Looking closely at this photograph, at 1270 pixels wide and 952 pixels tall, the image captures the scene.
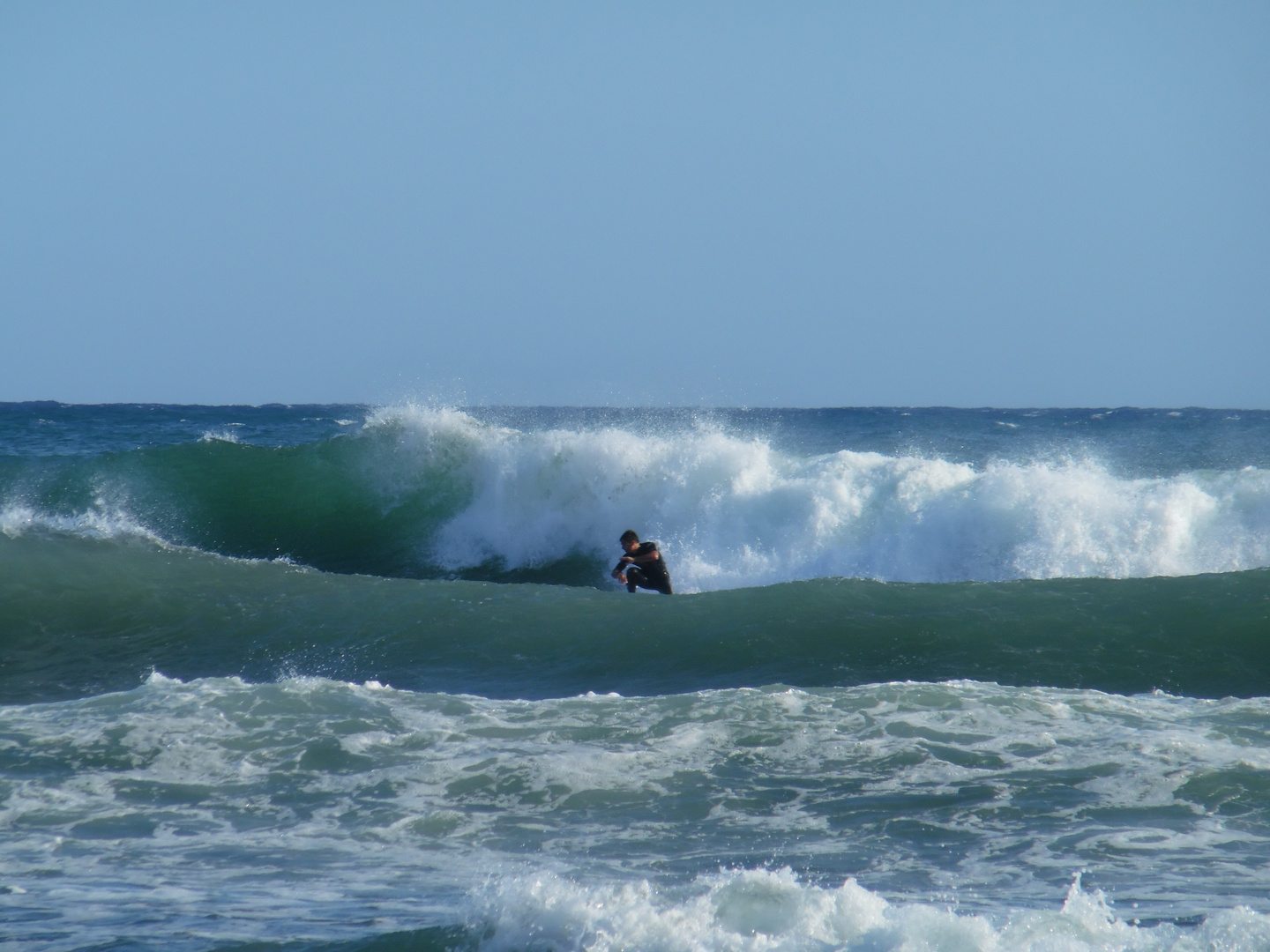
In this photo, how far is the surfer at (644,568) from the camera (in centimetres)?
1124

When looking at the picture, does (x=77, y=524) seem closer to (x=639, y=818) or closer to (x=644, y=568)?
(x=644, y=568)

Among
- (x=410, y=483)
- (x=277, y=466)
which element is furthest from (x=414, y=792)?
(x=277, y=466)

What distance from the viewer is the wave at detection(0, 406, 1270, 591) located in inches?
541

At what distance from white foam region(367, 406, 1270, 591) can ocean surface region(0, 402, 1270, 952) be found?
0.06 metres

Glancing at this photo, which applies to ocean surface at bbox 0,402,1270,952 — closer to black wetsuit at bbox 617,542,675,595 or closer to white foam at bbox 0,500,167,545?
white foam at bbox 0,500,167,545

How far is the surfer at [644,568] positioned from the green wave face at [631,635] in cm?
61

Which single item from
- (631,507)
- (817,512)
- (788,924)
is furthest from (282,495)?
(788,924)

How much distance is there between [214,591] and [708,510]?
272 inches

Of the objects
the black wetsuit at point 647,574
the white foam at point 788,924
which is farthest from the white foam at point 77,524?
the white foam at point 788,924

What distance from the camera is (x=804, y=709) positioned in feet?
21.7

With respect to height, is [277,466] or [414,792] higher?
[277,466]

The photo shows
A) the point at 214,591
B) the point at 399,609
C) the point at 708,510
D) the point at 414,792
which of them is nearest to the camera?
the point at 414,792

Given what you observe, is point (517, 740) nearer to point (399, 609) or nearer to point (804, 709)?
point (804, 709)

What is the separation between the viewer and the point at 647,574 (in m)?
11.4
